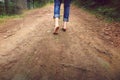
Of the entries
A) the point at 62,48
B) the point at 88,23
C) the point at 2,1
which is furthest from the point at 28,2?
the point at 62,48

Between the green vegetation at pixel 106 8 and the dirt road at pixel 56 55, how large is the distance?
89.8 inches

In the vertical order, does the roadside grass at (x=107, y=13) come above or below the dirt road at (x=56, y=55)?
above

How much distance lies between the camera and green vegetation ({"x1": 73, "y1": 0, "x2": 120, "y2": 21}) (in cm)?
1023

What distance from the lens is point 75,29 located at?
8180 millimetres

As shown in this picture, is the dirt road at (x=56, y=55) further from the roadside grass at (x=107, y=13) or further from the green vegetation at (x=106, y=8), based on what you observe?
the green vegetation at (x=106, y=8)

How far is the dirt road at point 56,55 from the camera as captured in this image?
17.8ft

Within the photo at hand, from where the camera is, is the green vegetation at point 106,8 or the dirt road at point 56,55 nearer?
the dirt road at point 56,55

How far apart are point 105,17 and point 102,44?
3.46 meters

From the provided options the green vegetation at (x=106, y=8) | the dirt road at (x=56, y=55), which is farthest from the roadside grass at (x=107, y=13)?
the dirt road at (x=56, y=55)

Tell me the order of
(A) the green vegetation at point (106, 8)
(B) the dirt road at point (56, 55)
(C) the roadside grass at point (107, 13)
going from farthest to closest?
1. (A) the green vegetation at point (106, 8)
2. (C) the roadside grass at point (107, 13)
3. (B) the dirt road at point (56, 55)

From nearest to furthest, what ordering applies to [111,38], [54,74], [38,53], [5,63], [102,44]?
[54,74], [5,63], [38,53], [102,44], [111,38]

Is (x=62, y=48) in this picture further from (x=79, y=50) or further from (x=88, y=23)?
(x=88, y=23)

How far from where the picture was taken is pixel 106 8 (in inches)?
448

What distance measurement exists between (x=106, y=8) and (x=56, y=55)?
5826mm
